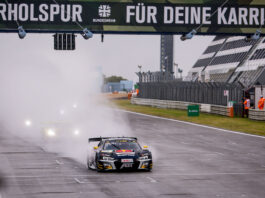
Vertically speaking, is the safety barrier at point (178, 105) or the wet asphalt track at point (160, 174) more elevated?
the safety barrier at point (178, 105)

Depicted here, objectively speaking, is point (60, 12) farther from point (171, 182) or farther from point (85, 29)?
point (171, 182)

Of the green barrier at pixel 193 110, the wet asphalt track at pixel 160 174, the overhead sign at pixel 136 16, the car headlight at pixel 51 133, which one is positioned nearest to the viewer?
the wet asphalt track at pixel 160 174

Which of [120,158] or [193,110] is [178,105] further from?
[120,158]

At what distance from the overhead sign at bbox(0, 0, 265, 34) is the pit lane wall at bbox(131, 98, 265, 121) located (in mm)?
23904

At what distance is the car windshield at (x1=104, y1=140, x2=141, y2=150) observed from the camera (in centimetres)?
2209

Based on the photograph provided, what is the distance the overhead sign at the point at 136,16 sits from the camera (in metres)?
25.6

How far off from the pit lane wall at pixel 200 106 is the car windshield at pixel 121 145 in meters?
28.8

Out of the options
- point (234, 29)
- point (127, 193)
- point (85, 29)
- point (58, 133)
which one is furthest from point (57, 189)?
point (58, 133)

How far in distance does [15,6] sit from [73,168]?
7184 millimetres

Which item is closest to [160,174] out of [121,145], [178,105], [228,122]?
[121,145]

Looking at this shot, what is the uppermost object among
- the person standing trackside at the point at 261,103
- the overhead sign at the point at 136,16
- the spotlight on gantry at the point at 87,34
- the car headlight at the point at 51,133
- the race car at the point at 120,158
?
the overhead sign at the point at 136,16

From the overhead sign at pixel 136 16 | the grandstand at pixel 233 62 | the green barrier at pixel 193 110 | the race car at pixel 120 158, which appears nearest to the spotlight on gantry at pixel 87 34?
the overhead sign at pixel 136 16

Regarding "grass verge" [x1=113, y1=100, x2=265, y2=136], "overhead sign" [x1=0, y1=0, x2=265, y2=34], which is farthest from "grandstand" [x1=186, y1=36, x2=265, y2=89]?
"overhead sign" [x1=0, y1=0, x2=265, y2=34]

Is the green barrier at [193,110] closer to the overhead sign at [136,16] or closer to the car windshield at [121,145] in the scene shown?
the overhead sign at [136,16]
